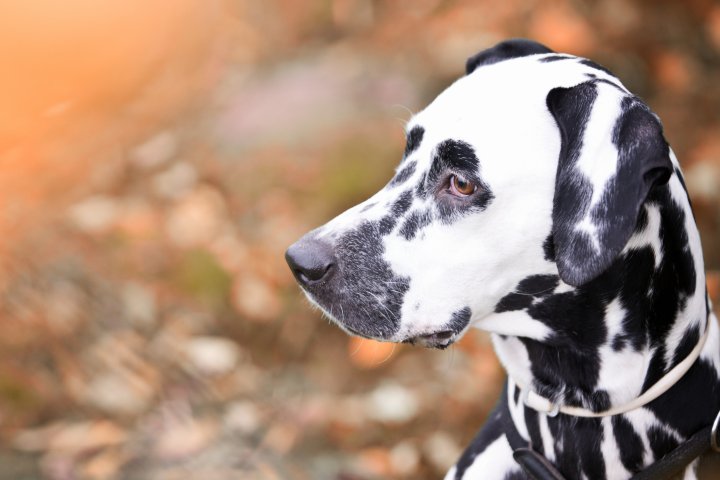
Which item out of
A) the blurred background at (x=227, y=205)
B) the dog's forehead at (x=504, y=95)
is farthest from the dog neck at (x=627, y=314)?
the blurred background at (x=227, y=205)

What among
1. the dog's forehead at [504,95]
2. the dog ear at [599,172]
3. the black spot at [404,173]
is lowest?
the dog ear at [599,172]

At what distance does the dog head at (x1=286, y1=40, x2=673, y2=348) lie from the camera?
2080 mm

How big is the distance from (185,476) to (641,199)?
3.12 m

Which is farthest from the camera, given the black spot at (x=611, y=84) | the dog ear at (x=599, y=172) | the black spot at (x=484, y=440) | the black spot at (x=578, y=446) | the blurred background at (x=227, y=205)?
the blurred background at (x=227, y=205)

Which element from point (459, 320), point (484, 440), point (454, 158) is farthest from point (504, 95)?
point (484, 440)

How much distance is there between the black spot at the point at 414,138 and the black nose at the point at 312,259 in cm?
41

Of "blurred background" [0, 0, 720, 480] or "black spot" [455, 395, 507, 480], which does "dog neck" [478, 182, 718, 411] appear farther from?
"blurred background" [0, 0, 720, 480]

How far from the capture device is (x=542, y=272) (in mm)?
2312

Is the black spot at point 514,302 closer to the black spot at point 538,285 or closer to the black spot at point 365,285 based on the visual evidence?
the black spot at point 538,285

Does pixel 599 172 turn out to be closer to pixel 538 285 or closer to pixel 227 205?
pixel 538 285

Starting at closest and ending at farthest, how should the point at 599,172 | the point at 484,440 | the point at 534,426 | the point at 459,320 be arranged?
1. the point at 599,172
2. the point at 459,320
3. the point at 534,426
4. the point at 484,440

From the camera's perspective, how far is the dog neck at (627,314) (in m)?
2.24

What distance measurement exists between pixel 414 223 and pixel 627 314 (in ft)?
2.11

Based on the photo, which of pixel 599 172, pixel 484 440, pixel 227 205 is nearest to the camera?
pixel 599 172
